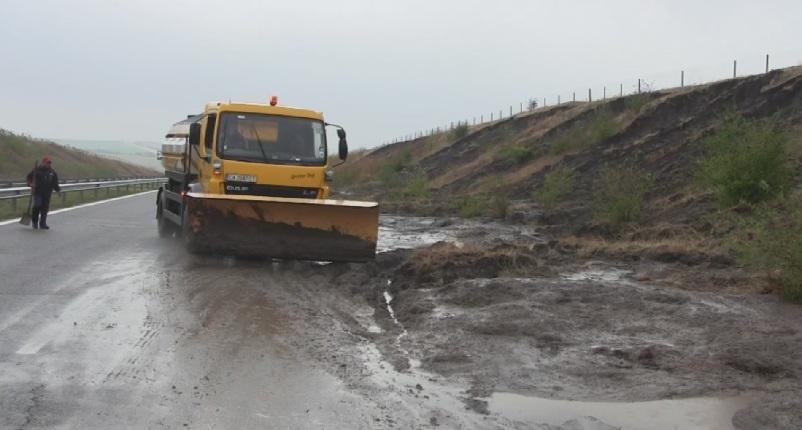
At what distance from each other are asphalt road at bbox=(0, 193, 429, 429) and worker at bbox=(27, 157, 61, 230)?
555cm

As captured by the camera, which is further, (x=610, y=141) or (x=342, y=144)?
(x=610, y=141)

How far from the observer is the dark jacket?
17.5 meters

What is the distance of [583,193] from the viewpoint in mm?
26422

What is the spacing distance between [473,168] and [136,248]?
28.8m

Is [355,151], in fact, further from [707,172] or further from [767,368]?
[767,368]

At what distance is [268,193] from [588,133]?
2411cm

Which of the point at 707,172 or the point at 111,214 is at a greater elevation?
the point at 707,172


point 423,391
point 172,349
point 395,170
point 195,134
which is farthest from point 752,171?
point 395,170

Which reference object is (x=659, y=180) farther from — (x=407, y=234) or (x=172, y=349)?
(x=172, y=349)

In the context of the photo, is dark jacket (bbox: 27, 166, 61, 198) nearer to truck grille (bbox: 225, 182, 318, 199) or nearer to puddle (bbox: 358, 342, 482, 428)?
truck grille (bbox: 225, 182, 318, 199)

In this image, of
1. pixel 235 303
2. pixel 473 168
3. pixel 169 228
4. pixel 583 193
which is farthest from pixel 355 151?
pixel 235 303

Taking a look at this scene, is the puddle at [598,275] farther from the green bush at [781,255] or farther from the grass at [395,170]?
the grass at [395,170]

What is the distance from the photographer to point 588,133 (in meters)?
34.7

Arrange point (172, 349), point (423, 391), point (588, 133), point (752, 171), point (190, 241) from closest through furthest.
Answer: point (423, 391) < point (172, 349) < point (190, 241) < point (752, 171) < point (588, 133)
